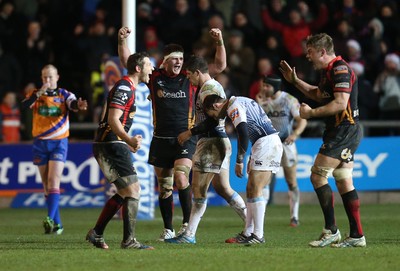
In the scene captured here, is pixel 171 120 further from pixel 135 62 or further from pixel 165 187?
pixel 135 62

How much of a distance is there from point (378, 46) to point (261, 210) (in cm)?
1158

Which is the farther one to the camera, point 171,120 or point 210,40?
point 210,40

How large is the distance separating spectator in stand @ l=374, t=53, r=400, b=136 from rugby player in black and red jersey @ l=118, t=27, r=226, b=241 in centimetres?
900

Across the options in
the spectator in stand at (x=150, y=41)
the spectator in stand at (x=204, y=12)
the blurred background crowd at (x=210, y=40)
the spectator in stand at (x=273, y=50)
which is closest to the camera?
the blurred background crowd at (x=210, y=40)

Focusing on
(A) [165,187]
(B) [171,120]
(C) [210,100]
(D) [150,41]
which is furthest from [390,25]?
(C) [210,100]

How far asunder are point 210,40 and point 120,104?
1164 cm

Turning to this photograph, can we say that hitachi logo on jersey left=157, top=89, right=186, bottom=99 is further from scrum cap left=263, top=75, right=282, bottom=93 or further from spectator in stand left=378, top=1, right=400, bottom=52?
spectator in stand left=378, top=1, right=400, bottom=52

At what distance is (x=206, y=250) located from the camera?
1150 centimetres

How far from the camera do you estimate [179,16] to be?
23.8m

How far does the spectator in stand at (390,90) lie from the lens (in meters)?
22.0

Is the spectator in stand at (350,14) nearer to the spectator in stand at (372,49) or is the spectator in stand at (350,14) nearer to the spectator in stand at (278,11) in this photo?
the spectator in stand at (372,49)

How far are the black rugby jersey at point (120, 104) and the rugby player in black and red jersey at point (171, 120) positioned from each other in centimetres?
172

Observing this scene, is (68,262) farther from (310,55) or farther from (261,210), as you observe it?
(310,55)

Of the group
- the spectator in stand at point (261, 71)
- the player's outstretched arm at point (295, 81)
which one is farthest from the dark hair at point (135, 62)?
the spectator in stand at point (261, 71)
